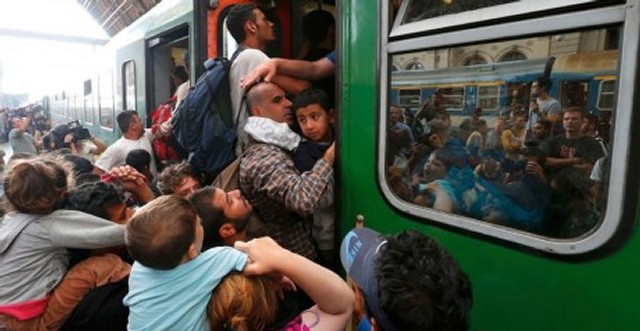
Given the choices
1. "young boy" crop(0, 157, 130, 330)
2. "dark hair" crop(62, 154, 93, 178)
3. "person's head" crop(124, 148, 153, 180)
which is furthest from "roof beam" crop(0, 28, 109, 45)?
Answer: "young boy" crop(0, 157, 130, 330)

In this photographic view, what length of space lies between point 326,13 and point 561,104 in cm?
181

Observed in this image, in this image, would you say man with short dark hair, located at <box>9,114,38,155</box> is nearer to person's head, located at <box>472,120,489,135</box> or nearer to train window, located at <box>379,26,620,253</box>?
train window, located at <box>379,26,620,253</box>

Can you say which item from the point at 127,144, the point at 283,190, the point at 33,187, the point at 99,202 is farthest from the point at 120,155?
the point at 283,190

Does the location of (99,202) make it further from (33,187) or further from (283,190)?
(283,190)

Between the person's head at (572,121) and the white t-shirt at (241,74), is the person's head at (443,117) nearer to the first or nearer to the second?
the person's head at (572,121)

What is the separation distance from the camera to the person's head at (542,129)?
1154 millimetres

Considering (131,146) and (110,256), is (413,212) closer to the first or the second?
(110,256)

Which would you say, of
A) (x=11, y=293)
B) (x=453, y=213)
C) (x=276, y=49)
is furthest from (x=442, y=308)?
(x=276, y=49)

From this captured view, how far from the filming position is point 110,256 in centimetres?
170

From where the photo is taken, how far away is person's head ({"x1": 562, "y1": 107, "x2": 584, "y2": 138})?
3.58ft

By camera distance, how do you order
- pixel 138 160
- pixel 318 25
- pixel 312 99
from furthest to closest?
1. pixel 138 160
2. pixel 318 25
3. pixel 312 99

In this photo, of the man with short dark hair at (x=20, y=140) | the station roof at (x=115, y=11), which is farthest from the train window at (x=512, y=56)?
the station roof at (x=115, y=11)

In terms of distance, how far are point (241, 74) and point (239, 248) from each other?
1.10m

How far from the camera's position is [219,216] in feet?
5.09
